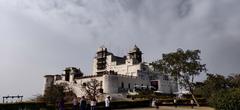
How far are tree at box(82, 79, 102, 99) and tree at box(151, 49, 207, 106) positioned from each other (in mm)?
30773

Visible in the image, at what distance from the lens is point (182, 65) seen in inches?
2457

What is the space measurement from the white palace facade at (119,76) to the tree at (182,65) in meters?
23.1

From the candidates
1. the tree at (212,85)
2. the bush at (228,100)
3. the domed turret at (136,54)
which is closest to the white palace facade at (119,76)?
the domed turret at (136,54)

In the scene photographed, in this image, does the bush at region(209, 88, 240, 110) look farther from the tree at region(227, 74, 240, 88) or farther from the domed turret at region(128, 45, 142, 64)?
the domed turret at region(128, 45, 142, 64)

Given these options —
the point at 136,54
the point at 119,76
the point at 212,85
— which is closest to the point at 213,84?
the point at 212,85

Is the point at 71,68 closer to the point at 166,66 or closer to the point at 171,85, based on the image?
the point at 171,85

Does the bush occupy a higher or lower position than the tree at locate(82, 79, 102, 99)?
lower

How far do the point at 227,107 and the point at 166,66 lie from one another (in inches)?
1321

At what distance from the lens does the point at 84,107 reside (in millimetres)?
29422

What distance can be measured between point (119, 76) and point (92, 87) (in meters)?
11.4

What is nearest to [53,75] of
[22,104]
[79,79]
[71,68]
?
[71,68]

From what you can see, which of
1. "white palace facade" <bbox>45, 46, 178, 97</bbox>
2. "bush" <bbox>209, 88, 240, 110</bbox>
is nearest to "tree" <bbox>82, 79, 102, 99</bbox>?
"white palace facade" <bbox>45, 46, 178, 97</bbox>

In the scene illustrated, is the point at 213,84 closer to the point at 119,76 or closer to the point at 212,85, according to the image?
the point at 212,85

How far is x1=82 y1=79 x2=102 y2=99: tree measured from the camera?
91.2 metres
